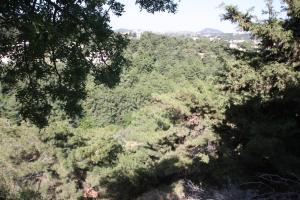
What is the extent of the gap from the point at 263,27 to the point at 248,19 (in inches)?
33.1

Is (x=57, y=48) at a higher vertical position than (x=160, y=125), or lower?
higher

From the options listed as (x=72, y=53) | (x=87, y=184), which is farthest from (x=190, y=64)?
(x=72, y=53)

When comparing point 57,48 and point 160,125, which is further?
point 160,125

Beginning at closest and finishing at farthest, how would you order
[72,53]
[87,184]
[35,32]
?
[35,32] < [72,53] < [87,184]

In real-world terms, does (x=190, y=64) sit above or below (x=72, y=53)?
below

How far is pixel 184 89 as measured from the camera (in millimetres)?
16906

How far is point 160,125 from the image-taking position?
2086 centimetres

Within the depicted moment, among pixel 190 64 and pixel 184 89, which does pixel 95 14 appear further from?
pixel 190 64

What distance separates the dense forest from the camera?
560 cm

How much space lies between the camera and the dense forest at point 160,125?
5.60m

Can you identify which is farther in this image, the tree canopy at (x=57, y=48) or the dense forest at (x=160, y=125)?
the dense forest at (x=160, y=125)

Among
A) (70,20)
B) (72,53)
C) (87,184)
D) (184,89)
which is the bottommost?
(87,184)

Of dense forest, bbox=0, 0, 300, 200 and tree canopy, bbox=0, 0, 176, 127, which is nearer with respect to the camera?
tree canopy, bbox=0, 0, 176, 127

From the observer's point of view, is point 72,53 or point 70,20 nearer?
point 70,20
